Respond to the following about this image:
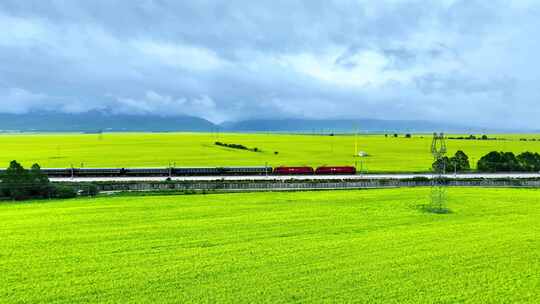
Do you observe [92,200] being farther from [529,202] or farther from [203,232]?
[529,202]

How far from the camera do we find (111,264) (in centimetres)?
1792

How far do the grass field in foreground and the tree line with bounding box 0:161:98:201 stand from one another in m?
3.72

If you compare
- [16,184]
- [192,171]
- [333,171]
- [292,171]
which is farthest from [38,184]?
[333,171]

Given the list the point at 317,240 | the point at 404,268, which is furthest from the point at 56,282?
the point at 404,268

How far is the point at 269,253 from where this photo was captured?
62.9 feet

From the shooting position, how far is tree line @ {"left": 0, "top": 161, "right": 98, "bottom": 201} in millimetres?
35562

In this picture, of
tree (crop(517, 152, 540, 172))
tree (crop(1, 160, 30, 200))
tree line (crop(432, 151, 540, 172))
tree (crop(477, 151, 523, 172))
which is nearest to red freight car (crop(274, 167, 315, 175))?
tree line (crop(432, 151, 540, 172))

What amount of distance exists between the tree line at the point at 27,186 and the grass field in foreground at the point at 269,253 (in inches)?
147

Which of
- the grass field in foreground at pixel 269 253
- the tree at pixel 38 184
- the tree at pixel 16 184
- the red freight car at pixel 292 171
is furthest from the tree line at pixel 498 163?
Result: the tree at pixel 16 184

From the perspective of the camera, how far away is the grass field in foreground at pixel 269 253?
1484 cm

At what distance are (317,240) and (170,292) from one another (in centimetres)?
914

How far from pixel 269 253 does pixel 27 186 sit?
27.6m

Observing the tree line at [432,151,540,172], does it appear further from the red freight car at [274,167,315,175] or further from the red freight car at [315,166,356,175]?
the red freight car at [274,167,315,175]

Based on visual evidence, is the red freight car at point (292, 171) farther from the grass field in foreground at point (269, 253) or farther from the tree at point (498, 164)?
the tree at point (498, 164)
